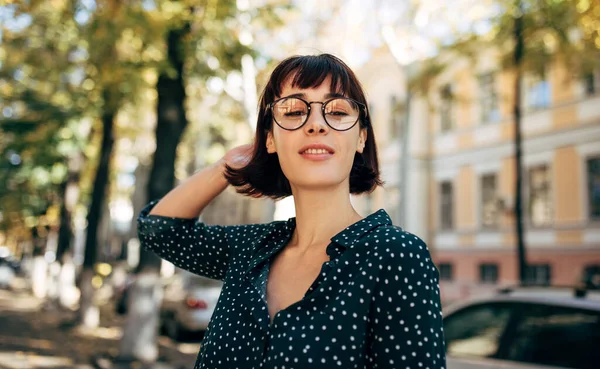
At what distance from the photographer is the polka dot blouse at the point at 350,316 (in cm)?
149

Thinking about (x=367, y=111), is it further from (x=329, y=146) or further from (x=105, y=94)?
(x=105, y=94)

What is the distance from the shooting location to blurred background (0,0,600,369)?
1048 cm

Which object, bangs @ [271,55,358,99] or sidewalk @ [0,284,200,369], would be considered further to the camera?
sidewalk @ [0,284,200,369]

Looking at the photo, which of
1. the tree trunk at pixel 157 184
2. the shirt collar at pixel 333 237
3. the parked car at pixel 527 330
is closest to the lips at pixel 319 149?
the shirt collar at pixel 333 237

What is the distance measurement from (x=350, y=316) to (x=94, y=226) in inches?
641

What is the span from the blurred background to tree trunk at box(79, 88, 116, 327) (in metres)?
0.04

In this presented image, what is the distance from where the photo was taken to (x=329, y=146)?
1.82 metres

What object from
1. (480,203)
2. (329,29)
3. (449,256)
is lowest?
(449,256)

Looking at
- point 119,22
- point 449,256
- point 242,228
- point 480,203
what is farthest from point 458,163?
point 242,228

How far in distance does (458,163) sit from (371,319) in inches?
1093

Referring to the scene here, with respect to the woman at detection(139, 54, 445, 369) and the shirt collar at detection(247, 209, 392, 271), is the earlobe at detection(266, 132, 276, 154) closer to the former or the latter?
the woman at detection(139, 54, 445, 369)

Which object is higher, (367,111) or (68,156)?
(68,156)

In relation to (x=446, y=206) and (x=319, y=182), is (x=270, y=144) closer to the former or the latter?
(x=319, y=182)

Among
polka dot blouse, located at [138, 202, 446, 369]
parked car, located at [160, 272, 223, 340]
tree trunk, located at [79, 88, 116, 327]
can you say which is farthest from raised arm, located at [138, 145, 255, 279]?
tree trunk, located at [79, 88, 116, 327]
